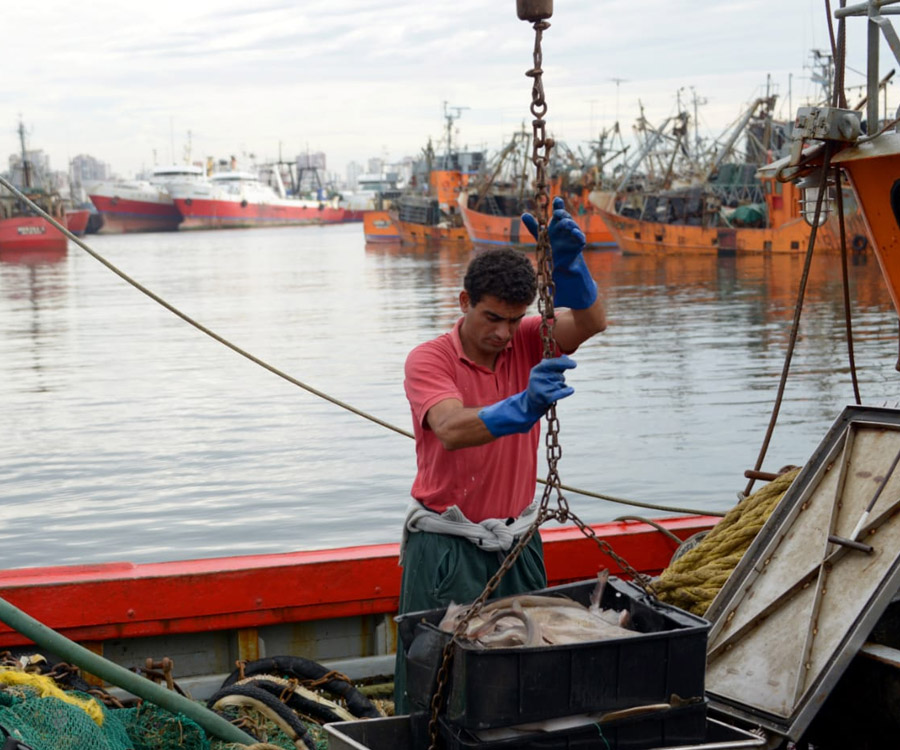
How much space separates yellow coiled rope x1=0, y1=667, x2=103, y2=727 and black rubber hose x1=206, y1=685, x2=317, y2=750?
0.53 metres

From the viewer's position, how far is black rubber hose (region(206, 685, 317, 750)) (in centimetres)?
404

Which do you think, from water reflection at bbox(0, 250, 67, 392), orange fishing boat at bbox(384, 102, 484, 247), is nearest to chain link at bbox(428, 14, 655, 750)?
water reflection at bbox(0, 250, 67, 392)

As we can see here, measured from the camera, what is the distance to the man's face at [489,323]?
3348 millimetres

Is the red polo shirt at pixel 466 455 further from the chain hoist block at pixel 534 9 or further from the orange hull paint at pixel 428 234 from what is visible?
the orange hull paint at pixel 428 234

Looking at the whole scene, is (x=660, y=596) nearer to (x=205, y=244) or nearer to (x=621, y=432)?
(x=621, y=432)

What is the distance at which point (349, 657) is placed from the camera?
492cm

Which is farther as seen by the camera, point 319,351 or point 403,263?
point 403,263

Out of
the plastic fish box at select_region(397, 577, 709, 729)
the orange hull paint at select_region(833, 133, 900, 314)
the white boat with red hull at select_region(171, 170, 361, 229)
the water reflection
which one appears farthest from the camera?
the white boat with red hull at select_region(171, 170, 361, 229)

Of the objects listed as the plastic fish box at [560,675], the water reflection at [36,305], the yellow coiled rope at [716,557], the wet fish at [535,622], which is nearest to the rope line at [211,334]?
the yellow coiled rope at [716,557]

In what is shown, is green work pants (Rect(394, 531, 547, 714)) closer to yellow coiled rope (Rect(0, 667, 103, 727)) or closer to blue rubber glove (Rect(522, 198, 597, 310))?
blue rubber glove (Rect(522, 198, 597, 310))

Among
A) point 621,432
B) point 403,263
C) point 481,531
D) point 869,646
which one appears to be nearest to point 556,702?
point 481,531

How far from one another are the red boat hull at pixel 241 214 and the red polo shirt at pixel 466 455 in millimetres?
109803

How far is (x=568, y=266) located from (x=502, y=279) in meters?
0.25

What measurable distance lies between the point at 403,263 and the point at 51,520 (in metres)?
39.4
